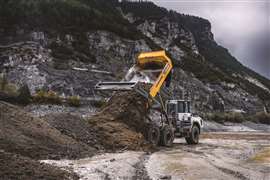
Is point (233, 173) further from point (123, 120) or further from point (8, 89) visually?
point (8, 89)

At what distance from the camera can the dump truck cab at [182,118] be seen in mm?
25828

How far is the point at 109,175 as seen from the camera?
13.7m

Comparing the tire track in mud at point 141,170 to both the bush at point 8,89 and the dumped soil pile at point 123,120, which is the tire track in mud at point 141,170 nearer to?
the dumped soil pile at point 123,120

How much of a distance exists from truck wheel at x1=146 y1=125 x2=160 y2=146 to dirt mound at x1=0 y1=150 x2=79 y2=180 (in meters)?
10.1

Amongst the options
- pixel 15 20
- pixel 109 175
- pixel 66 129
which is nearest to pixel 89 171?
pixel 109 175

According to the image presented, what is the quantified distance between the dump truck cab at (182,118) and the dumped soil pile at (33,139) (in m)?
7.72

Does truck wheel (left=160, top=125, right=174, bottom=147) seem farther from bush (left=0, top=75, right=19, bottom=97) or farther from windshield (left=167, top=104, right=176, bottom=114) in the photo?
bush (left=0, top=75, right=19, bottom=97)

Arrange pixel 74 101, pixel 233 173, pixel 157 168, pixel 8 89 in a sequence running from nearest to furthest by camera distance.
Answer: pixel 233 173, pixel 157 168, pixel 74 101, pixel 8 89

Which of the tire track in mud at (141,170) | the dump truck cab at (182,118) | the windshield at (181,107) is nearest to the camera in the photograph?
the tire track in mud at (141,170)

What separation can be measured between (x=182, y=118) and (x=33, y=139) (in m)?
11.3

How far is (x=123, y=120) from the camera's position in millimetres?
22812

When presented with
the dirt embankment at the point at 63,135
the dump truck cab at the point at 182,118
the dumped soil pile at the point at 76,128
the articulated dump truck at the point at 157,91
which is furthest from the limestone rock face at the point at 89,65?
the dumped soil pile at the point at 76,128

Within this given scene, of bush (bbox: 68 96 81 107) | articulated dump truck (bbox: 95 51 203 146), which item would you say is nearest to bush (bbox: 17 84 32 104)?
bush (bbox: 68 96 81 107)

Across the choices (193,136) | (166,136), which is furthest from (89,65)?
(166,136)
